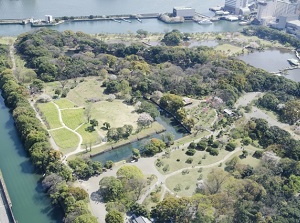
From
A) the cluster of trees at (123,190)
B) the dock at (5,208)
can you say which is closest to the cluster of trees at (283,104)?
the cluster of trees at (123,190)

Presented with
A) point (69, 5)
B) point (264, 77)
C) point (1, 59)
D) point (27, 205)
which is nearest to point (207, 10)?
point (69, 5)

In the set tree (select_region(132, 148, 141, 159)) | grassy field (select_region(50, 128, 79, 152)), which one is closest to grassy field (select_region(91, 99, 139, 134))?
grassy field (select_region(50, 128, 79, 152))

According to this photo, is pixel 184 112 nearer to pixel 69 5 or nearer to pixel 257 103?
pixel 257 103

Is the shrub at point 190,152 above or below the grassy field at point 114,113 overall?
below

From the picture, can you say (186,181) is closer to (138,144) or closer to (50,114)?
(138,144)

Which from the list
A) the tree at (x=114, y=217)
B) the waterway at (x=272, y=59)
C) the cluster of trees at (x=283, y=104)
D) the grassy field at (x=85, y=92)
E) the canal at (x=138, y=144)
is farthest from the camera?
the waterway at (x=272, y=59)

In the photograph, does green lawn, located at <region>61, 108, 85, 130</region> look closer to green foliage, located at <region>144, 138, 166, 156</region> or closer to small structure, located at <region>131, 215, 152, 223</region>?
green foliage, located at <region>144, 138, 166, 156</region>

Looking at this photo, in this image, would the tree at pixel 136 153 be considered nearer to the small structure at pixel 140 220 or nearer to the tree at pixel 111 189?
the tree at pixel 111 189
